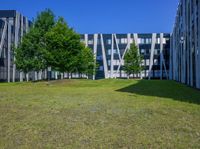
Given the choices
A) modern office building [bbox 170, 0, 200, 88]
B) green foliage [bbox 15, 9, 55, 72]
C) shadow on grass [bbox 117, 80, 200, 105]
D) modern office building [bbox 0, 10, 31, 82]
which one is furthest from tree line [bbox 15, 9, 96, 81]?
shadow on grass [bbox 117, 80, 200, 105]

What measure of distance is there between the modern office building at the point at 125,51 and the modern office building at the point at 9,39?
31.8m

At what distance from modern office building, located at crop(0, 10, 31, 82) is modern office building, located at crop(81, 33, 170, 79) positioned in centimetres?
3175

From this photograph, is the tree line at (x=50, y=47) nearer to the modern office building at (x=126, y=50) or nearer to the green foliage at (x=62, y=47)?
the green foliage at (x=62, y=47)

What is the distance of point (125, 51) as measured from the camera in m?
103

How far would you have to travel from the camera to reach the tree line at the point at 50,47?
149 feet

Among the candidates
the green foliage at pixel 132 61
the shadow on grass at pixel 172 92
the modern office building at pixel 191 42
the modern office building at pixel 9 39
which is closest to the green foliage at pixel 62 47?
the modern office building at pixel 191 42

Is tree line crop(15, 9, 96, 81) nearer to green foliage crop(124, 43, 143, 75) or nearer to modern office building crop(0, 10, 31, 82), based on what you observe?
modern office building crop(0, 10, 31, 82)

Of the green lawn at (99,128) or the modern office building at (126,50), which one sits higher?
the modern office building at (126,50)

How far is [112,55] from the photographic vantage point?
10319 centimetres

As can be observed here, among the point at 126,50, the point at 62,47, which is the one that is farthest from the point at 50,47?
the point at 126,50

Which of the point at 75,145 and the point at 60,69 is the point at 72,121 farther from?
the point at 60,69

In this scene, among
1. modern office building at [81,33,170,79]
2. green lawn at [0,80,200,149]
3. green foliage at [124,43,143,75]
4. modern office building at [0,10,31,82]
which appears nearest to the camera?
green lawn at [0,80,200,149]

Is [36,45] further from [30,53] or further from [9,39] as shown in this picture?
[9,39]

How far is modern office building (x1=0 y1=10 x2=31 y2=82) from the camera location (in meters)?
65.4
